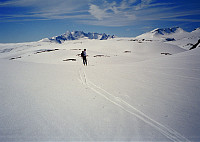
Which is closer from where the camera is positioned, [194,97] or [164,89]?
[194,97]

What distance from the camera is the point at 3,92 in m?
2.90

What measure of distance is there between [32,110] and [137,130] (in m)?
1.97

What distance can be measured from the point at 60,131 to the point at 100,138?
0.63 meters

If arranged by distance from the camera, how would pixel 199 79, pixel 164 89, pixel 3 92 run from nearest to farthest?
pixel 3 92 < pixel 164 89 < pixel 199 79

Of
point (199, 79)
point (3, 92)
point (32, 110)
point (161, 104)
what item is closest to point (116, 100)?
point (161, 104)

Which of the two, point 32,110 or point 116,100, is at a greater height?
point 32,110

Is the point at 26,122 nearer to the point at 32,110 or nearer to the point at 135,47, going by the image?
the point at 32,110

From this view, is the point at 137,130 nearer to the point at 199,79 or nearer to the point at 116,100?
the point at 116,100

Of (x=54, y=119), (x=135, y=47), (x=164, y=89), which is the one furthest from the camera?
(x=135, y=47)

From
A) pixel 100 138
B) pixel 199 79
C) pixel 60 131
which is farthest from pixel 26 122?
pixel 199 79

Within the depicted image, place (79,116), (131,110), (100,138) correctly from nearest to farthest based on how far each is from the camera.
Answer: (100,138), (79,116), (131,110)

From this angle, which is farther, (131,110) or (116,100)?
(116,100)

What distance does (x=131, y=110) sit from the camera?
2.51m

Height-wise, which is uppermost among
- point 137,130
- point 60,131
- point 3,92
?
point 3,92
